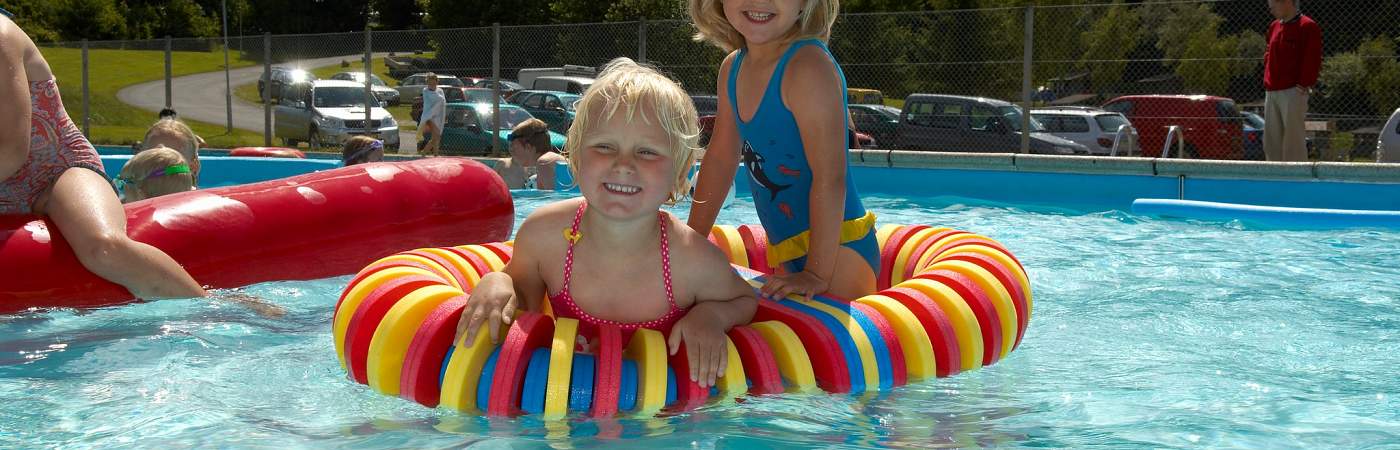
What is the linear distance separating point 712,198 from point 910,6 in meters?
35.7

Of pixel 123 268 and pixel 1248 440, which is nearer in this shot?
pixel 1248 440

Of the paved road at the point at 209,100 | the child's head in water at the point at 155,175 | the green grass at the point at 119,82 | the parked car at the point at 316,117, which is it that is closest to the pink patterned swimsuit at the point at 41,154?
the child's head in water at the point at 155,175

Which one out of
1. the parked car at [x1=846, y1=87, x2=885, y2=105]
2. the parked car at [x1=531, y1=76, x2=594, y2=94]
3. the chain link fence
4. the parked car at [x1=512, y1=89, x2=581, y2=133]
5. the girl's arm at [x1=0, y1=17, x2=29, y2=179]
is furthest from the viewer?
the parked car at [x1=531, y1=76, x2=594, y2=94]

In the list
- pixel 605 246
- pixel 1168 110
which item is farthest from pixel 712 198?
pixel 1168 110

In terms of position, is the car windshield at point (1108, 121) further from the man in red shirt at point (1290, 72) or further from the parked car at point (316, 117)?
the parked car at point (316, 117)

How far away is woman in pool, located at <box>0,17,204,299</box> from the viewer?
3965 mm

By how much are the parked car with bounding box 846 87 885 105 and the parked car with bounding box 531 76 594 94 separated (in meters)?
3.87


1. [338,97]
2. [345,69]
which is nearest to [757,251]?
[338,97]

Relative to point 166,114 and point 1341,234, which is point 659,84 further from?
point 166,114

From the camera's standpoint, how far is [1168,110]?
14.7m

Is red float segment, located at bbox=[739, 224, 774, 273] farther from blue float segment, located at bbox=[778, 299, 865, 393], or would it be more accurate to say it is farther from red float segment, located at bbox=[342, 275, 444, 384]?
red float segment, located at bbox=[342, 275, 444, 384]

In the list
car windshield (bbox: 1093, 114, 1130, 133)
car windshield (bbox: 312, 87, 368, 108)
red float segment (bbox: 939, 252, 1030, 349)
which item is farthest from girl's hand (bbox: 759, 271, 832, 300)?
car windshield (bbox: 312, 87, 368, 108)

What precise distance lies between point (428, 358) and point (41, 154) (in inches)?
86.7

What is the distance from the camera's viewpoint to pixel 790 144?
11.0ft
